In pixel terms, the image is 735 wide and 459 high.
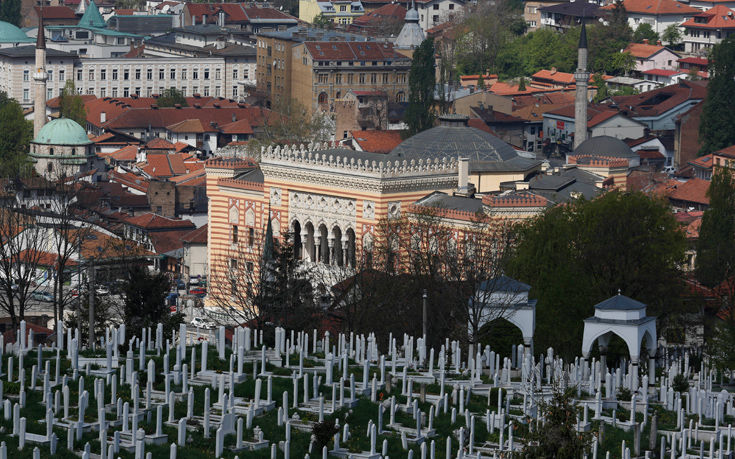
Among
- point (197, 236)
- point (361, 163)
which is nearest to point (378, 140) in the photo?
point (197, 236)

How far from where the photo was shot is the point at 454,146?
93375 millimetres

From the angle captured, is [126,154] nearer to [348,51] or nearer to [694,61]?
[348,51]

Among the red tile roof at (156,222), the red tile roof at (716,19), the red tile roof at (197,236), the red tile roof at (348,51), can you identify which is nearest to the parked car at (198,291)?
the red tile roof at (197,236)

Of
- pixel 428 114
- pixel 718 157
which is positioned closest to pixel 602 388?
pixel 718 157

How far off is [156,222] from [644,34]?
87975 millimetres

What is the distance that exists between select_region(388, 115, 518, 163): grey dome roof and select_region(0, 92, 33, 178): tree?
4380cm

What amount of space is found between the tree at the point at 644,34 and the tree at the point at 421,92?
168ft

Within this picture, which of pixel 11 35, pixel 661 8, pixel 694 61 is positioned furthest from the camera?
pixel 661 8

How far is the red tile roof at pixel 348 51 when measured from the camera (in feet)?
552

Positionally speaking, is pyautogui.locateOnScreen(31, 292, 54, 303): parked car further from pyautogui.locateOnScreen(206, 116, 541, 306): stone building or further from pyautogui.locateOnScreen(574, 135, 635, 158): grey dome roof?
pyautogui.locateOnScreen(574, 135, 635, 158): grey dome roof

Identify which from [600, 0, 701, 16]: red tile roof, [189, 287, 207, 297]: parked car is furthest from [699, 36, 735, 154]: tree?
[600, 0, 701, 16]: red tile roof

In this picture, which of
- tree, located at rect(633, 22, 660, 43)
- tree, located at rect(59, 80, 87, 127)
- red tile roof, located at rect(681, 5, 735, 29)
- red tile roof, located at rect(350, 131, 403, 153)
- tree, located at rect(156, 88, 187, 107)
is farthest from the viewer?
tree, located at rect(633, 22, 660, 43)

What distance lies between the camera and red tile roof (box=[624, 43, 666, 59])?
179025 millimetres

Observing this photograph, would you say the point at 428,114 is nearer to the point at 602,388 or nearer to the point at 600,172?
the point at 600,172
